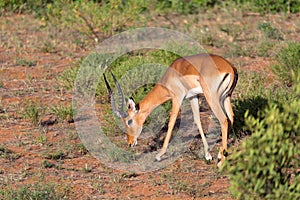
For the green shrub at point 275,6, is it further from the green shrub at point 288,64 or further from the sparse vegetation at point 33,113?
the sparse vegetation at point 33,113

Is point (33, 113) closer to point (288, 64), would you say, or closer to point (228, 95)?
point (228, 95)

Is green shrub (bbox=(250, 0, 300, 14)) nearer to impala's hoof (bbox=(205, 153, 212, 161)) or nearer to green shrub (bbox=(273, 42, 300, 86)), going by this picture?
green shrub (bbox=(273, 42, 300, 86))

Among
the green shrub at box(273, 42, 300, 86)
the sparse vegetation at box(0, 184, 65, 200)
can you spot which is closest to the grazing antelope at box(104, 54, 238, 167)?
the sparse vegetation at box(0, 184, 65, 200)

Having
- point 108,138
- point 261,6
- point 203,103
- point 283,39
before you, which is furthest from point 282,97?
point 261,6

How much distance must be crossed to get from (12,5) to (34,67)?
3.29 meters

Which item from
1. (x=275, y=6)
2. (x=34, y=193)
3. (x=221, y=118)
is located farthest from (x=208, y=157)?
(x=275, y=6)

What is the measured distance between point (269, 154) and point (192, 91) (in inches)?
98.0

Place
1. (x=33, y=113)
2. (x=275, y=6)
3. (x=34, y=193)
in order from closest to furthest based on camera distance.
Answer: (x=34, y=193) < (x=33, y=113) < (x=275, y=6)

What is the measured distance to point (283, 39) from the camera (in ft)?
36.6

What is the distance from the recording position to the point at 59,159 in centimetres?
702

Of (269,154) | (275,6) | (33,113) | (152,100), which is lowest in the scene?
(275,6)

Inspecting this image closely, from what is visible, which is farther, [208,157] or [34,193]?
[208,157]

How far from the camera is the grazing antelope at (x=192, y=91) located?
665 cm

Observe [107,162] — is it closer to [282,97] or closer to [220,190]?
[220,190]
